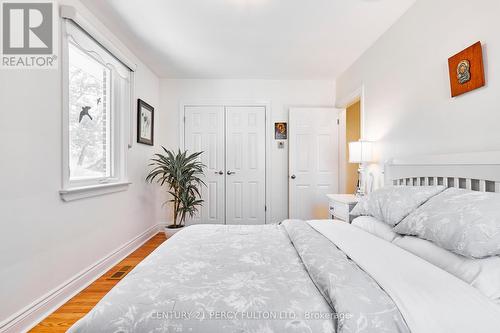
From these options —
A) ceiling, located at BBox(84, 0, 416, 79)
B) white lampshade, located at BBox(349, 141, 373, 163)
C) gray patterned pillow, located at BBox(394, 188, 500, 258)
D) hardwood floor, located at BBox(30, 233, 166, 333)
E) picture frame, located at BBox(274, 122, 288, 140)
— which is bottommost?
hardwood floor, located at BBox(30, 233, 166, 333)

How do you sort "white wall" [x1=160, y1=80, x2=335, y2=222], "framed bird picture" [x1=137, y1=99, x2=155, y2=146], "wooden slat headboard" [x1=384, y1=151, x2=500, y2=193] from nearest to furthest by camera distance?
"wooden slat headboard" [x1=384, y1=151, x2=500, y2=193]
"framed bird picture" [x1=137, y1=99, x2=155, y2=146]
"white wall" [x1=160, y1=80, x2=335, y2=222]

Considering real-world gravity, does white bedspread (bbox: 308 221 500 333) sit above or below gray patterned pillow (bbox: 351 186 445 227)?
below

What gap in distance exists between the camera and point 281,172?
4.05 meters

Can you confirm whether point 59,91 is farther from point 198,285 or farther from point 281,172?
point 281,172

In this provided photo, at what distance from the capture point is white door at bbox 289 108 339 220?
3895mm

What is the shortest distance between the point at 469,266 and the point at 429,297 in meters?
0.36

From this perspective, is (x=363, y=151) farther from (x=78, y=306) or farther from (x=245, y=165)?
(x=78, y=306)

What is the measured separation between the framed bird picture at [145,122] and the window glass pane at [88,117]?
506 mm

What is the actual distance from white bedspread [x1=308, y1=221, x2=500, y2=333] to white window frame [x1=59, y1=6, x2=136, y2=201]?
2.16m

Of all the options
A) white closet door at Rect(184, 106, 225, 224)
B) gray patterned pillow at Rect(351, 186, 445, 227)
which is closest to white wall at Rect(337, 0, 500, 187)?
gray patterned pillow at Rect(351, 186, 445, 227)

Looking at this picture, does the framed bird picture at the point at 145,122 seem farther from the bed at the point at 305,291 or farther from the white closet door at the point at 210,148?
the bed at the point at 305,291

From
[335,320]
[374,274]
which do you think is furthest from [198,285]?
[374,274]

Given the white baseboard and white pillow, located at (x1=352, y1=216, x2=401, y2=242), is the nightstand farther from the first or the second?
the white baseboard

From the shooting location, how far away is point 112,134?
2736 mm
